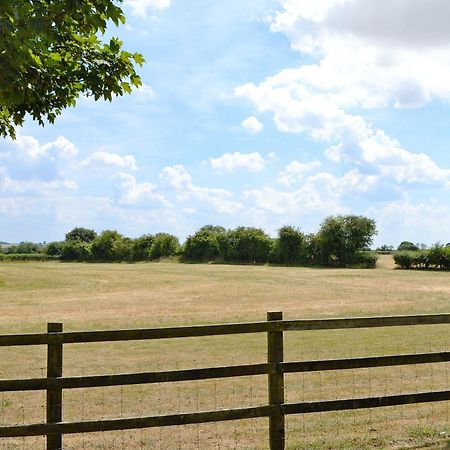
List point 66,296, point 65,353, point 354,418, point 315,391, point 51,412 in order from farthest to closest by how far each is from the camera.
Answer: point 66,296 → point 65,353 → point 315,391 → point 354,418 → point 51,412

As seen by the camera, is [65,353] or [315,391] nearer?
[315,391]

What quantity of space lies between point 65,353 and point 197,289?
3229 cm

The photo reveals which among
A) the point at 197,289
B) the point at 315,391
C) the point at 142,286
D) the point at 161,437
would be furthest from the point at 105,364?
the point at 142,286

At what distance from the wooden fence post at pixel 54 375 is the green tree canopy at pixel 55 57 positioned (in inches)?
116

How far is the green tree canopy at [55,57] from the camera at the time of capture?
20.8 feet

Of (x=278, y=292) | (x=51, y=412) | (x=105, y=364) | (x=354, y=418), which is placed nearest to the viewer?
(x=51, y=412)

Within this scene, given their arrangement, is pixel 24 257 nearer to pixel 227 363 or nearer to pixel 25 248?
pixel 25 248

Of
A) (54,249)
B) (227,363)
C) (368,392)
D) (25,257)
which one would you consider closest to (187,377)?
(368,392)

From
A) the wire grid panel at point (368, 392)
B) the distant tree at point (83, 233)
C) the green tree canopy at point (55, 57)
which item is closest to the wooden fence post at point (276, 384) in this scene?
the wire grid panel at point (368, 392)

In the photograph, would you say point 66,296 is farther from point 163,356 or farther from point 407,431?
point 407,431

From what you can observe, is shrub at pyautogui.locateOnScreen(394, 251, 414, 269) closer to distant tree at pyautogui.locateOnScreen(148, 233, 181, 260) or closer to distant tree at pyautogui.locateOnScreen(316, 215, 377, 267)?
distant tree at pyautogui.locateOnScreen(316, 215, 377, 267)

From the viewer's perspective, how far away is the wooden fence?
253 inches

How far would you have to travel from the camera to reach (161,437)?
8.70 m

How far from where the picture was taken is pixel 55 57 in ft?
25.5
